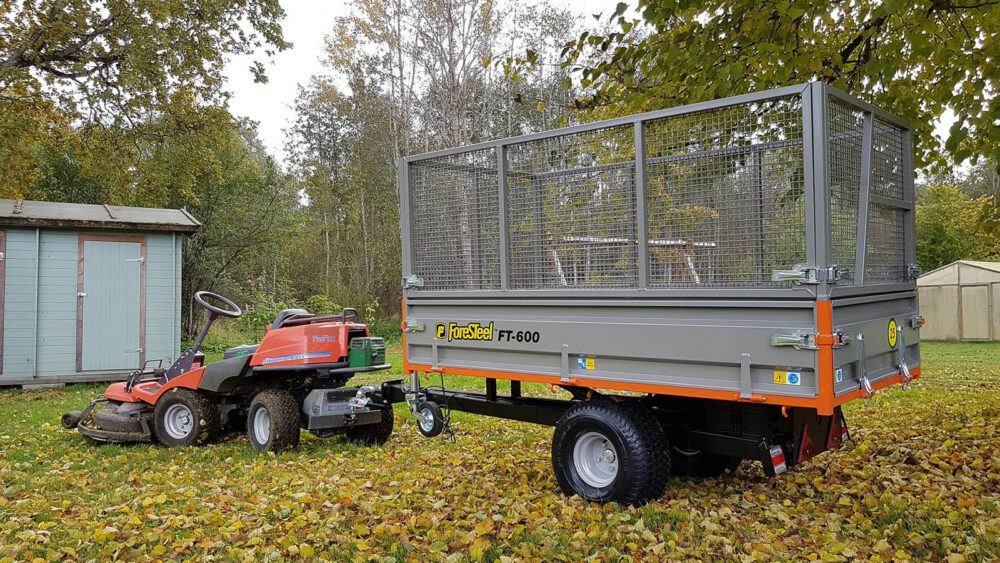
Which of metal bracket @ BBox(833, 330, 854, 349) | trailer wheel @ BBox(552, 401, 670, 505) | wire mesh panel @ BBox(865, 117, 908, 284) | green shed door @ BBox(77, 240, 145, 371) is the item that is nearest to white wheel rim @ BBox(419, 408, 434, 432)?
trailer wheel @ BBox(552, 401, 670, 505)

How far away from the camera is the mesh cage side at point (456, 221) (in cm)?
538

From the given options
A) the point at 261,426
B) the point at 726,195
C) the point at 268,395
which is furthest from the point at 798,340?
the point at 261,426

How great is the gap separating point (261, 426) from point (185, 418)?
95 cm

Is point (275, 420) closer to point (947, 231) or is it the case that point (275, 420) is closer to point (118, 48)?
point (118, 48)

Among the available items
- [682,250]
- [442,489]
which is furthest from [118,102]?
[682,250]

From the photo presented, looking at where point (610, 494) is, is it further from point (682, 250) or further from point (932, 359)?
point (932, 359)

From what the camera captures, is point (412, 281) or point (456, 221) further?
point (412, 281)

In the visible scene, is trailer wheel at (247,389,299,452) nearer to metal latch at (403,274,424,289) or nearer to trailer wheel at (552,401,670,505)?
metal latch at (403,274,424,289)

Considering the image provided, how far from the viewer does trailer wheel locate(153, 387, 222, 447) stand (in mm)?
6930

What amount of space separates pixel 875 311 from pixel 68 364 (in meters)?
12.1

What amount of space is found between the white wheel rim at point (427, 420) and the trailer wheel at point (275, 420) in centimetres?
140

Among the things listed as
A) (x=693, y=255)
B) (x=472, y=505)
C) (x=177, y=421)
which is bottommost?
(x=472, y=505)

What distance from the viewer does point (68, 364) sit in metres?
12.0

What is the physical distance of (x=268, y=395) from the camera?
6.61 m
